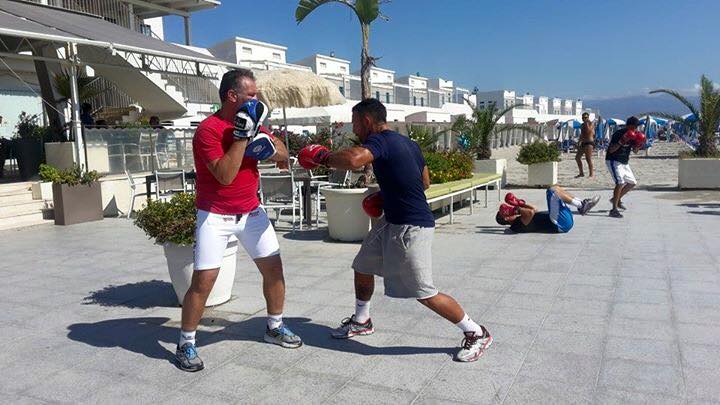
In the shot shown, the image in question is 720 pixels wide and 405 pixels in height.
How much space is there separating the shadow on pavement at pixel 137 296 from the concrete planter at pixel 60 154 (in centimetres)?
602

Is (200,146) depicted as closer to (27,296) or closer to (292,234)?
(27,296)

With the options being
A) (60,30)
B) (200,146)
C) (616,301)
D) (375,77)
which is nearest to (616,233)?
(616,301)

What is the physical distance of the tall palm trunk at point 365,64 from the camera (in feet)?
31.6

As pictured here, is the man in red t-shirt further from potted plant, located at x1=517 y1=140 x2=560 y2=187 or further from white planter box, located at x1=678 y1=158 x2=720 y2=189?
white planter box, located at x1=678 y1=158 x2=720 y2=189

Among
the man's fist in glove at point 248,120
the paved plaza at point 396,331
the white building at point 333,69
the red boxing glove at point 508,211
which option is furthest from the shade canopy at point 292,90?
the white building at point 333,69

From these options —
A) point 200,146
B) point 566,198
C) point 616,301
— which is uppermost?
point 200,146

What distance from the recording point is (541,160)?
13430 millimetres

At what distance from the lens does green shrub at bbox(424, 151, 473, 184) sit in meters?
9.14

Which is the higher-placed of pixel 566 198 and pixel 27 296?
pixel 566 198

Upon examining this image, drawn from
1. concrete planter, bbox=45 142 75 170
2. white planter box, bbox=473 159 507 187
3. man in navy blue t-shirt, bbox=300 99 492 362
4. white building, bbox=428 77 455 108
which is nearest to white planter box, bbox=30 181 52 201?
concrete planter, bbox=45 142 75 170

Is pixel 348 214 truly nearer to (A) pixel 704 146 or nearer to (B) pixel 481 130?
(B) pixel 481 130

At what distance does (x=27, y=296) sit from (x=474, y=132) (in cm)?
1086

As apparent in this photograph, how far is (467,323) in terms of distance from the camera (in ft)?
11.6

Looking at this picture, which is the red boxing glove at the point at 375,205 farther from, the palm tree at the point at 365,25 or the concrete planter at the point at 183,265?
the palm tree at the point at 365,25
